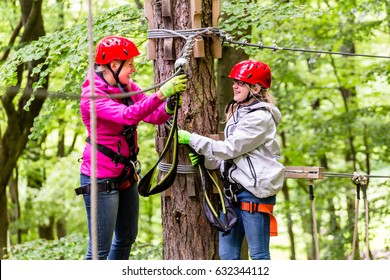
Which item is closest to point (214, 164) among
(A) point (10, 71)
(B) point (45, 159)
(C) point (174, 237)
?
(C) point (174, 237)

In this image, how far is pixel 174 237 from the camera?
3396 mm

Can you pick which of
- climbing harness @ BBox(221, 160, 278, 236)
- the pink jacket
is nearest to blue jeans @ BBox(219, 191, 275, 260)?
climbing harness @ BBox(221, 160, 278, 236)

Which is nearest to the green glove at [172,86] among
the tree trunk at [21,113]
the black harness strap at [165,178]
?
the black harness strap at [165,178]

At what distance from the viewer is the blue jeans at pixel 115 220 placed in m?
3.13

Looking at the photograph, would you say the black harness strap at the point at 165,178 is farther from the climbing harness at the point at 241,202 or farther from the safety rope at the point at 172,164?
the climbing harness at the point at 241,202

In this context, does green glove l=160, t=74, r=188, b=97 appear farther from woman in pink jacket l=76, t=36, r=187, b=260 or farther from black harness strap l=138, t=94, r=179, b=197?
black harness strap l=138, t=94, r=179, b=197

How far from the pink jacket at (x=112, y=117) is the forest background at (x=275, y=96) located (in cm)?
172

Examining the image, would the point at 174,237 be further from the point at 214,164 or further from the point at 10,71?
the point at 10,71

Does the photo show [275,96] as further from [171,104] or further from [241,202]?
[171,104]

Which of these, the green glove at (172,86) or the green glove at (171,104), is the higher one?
the green glove at (172,86)

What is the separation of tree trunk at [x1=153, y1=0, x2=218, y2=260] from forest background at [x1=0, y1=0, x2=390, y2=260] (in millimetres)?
1576

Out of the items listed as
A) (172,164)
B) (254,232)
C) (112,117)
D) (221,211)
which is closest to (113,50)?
(112,117)

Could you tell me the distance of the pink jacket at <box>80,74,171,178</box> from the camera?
9.63ft
